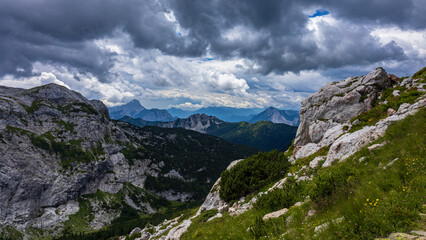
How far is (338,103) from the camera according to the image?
39.6 meters

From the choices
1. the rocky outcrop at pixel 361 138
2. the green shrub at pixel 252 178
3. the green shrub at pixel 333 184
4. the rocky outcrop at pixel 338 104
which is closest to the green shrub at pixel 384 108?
the rocky outcrop at pixel 338 104

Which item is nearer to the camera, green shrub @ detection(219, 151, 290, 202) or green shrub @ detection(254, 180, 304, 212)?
green shrub @ detection(254, 180, 304, 212)

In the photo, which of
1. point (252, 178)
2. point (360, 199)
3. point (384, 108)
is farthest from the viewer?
point (252, 178)

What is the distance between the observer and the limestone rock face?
122ft

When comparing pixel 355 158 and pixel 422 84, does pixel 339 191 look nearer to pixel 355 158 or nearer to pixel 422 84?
pixel 355 158

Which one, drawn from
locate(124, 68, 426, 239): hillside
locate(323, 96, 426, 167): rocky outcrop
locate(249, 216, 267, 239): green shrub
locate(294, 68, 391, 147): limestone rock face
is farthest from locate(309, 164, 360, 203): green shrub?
locate(294, 68, 391, 147): limestone rock face

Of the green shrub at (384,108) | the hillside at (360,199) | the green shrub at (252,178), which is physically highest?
the green shrub at (384,108)

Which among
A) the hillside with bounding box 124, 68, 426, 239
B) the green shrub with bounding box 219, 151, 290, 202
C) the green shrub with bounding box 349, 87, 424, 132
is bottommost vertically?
the green shrub with bounding box 219, 151, 290, 202

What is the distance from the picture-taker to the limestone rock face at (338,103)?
1462 inches

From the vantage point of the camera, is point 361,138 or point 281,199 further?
point 361,138

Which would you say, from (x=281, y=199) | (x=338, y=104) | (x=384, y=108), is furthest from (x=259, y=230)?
(x=338, y=104)

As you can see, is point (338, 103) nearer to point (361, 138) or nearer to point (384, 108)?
point (384, 108)

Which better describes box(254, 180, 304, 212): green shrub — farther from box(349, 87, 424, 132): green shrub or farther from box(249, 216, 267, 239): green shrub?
box(349, 87, 424, 132): green shrub

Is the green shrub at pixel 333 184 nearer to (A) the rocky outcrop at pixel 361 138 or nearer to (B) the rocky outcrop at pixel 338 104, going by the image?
(A) the rocky outcrop at pixel 361 138
